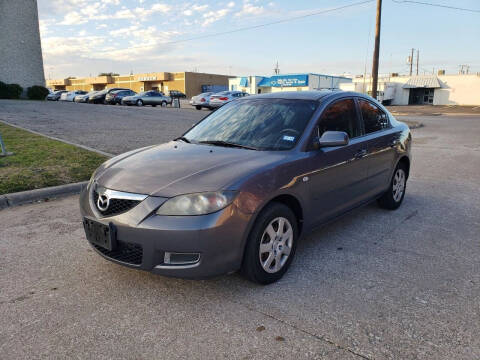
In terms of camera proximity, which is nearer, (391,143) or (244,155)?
(244,155)

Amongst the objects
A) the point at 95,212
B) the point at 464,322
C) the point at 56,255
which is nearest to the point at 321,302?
the point at 464,322

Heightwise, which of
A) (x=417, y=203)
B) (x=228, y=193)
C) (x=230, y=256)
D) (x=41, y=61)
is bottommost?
(x=417, y=203)

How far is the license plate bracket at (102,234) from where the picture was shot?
9.70ft

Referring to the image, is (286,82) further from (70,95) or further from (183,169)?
(183,169)

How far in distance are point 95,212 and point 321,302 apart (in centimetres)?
196

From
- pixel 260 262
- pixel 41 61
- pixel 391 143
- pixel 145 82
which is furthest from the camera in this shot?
pixel 145 82

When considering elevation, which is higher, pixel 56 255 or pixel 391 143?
pixel 391 143

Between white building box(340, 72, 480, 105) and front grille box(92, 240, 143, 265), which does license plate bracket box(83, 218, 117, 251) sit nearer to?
front grille box(92, 240, 143, 265)

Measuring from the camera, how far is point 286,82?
57906 millimetres

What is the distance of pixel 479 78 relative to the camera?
52125mm

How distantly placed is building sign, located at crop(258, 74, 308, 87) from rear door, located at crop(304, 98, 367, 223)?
52284 mm

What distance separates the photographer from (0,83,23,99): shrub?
3056 centimetres

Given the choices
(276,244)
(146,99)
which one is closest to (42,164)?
(276,244)

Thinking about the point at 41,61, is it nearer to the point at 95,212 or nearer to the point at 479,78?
the point at 95,212
